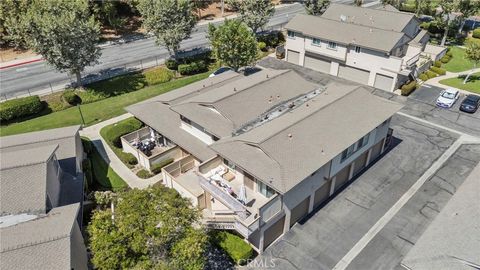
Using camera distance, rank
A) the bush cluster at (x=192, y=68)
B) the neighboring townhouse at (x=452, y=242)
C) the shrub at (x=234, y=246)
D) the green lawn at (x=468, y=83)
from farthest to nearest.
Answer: the bush cluster at (x=192, y=68) < the green lawn at (x=468, y=83) < the shrub at (x=234, y=246) < the neighboring townhouse at (x=452, y=242)

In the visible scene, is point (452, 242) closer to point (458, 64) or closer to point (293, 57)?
point (293, 57)

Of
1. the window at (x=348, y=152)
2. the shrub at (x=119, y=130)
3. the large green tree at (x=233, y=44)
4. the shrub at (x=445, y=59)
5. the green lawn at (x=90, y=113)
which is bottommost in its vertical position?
the green lawn at (x=90, y=113)

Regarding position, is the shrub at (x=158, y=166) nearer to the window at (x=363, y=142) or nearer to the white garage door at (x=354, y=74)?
the window at (x=363, y=142)

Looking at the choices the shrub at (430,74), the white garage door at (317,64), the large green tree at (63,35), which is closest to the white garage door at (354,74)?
the white garage door at (317,64)

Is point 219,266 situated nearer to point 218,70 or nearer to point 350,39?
point 218,70

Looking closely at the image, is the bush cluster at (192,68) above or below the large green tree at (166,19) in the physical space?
below

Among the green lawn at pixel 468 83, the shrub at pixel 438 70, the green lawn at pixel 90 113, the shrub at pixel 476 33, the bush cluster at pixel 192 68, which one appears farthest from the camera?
the shrub at pixel 476 33

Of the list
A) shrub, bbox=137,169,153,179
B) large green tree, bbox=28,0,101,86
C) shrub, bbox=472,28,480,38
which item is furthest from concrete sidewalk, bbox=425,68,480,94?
large green tree, bbox=28,0,101,86
